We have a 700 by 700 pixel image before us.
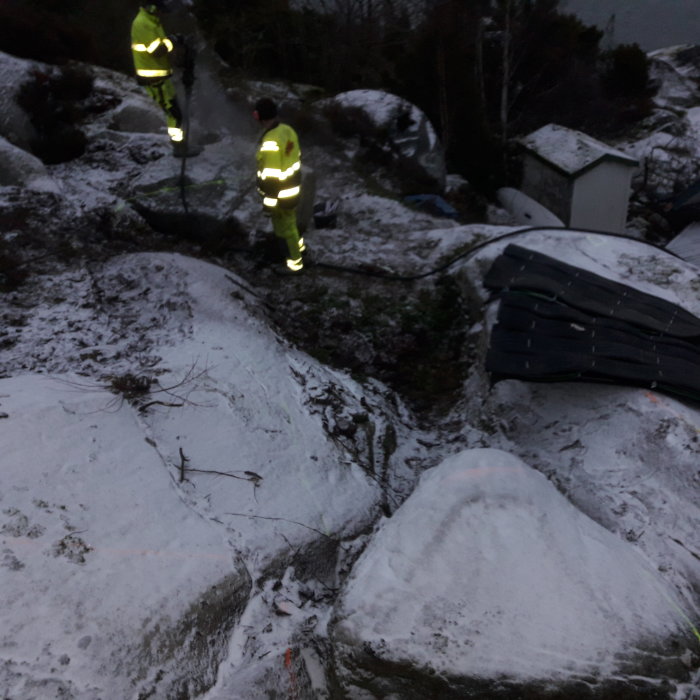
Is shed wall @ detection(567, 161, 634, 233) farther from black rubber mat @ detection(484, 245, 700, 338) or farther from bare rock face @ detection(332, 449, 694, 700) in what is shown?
bare rock face @ detection(332, 449, 694, 700)

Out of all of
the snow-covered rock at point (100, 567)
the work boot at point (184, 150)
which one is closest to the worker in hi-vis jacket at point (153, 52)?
the work boot at point (184, 150)

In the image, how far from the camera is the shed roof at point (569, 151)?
1318 cm

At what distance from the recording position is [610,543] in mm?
3602

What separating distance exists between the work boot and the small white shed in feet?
28.7

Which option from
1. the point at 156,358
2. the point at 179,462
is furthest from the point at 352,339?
the point at 179,462

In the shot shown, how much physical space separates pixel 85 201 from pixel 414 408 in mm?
4780

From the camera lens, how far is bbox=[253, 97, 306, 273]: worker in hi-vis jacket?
571 cm

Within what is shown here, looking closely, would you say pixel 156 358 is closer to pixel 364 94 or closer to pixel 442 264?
pixel 442 264

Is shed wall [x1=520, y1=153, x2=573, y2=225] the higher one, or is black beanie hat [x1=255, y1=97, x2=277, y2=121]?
black beanie hat [x1=255, y1=97, x2=277, y2=121]

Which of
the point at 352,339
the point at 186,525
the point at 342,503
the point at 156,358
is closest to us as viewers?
the point at 186,525

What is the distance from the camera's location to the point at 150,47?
22.4ft

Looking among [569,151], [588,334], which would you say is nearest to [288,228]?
[588,334]

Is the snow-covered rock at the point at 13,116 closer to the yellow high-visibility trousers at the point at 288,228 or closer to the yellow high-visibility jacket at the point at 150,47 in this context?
the yellow high-visibility jacket at the point at 150,47

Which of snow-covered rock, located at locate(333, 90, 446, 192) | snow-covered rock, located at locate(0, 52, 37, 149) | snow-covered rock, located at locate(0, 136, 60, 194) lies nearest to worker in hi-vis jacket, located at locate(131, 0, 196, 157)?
snow-covered rock, located at locate(0, 136, 60, 194)
